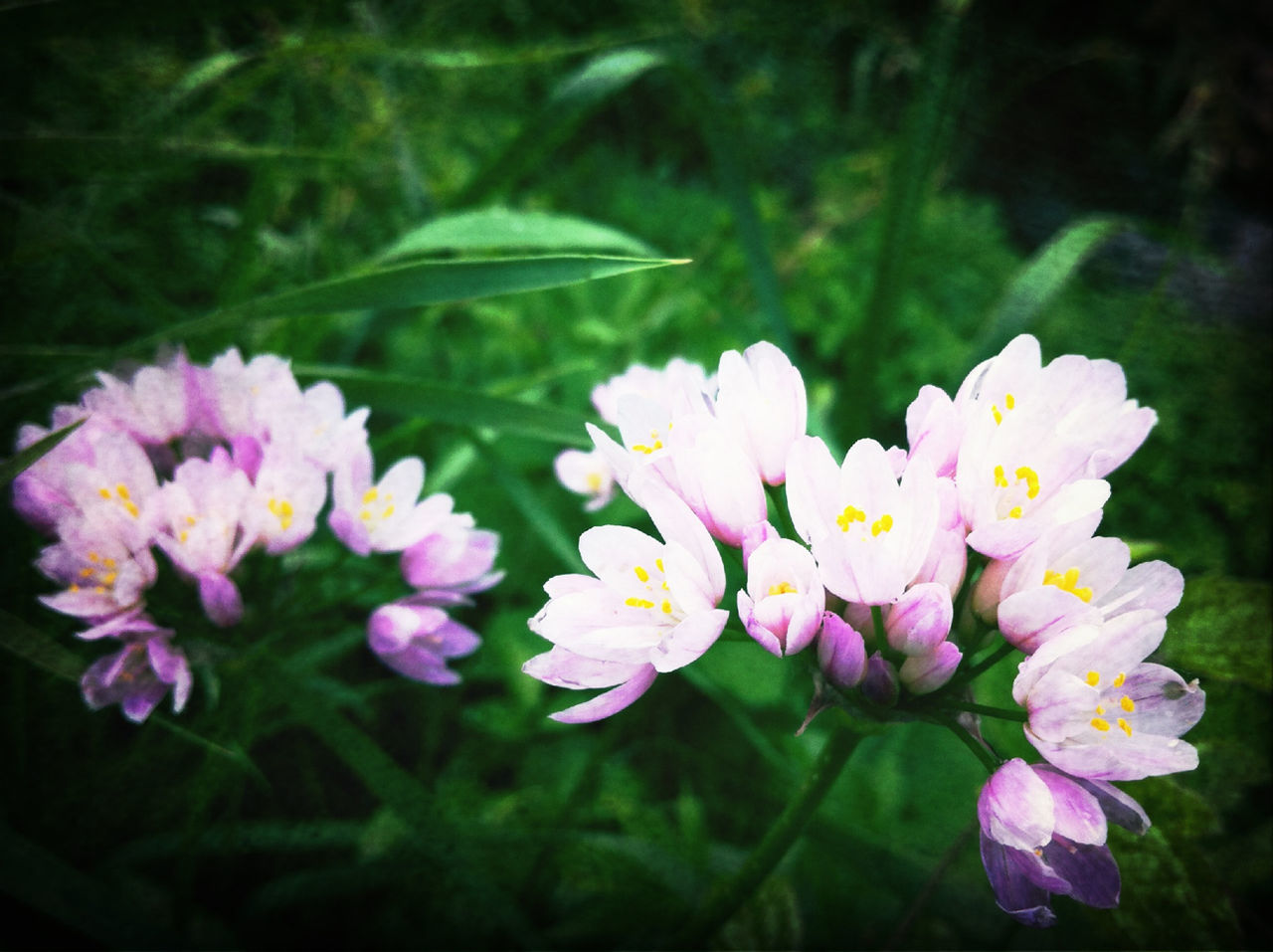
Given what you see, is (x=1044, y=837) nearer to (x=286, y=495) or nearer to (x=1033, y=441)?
(x=1033, y=441)

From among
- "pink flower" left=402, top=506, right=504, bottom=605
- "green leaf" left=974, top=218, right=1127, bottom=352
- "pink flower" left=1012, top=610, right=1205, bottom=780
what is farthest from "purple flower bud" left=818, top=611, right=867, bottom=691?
"green leaf" left=974, top=218, right=1127, bottom=352

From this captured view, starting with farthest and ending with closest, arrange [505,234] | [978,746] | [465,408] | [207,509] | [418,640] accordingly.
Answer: [505,234] < [465,408] < [418,640] < [207,509] < [978,746]

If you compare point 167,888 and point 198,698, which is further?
point 167,888

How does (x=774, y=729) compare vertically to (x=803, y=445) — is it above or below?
below

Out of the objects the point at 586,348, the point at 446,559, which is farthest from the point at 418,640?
the point at 586,348

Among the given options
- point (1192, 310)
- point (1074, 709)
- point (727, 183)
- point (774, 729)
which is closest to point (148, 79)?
point (727, 183)

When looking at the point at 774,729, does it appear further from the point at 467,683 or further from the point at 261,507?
the point at 261,507

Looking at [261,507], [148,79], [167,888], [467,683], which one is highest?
[148,79]

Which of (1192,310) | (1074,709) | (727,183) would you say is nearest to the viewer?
(1074,709)
